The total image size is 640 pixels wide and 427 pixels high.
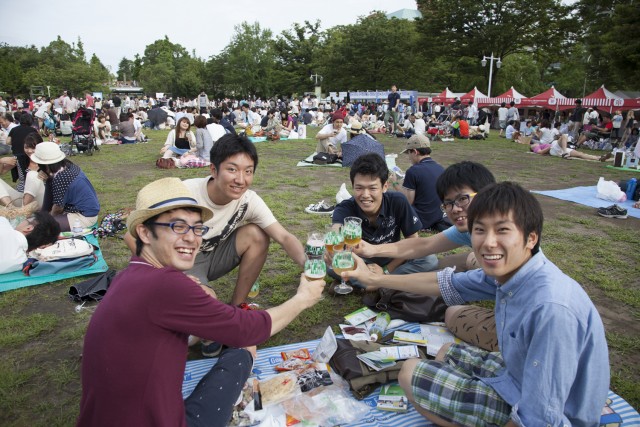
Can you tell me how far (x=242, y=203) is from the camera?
3.80 m

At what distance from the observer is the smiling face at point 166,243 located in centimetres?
205

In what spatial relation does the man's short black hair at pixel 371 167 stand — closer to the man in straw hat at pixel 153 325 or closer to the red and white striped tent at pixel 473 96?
the man in straw hat at pixel 153 325

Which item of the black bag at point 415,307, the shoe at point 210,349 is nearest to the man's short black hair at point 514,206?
the black bag at point 415,307

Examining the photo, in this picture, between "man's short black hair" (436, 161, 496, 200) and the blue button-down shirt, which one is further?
"man's short black hair" (436, 161, 496, 200)

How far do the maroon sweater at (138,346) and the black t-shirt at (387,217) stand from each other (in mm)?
2508

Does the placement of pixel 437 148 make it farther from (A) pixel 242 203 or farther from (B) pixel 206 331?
(B) pixel 206 331

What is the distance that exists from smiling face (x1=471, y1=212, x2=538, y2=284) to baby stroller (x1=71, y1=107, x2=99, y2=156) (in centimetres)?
1500

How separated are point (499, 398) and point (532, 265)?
2.49ft

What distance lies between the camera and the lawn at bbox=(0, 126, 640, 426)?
10.3 ft

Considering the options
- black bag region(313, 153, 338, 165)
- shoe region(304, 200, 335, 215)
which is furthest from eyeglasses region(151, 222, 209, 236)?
black bag region(313, 153, 338, 165)

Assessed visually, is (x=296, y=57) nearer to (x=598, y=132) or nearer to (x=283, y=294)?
(x=598, y=132)

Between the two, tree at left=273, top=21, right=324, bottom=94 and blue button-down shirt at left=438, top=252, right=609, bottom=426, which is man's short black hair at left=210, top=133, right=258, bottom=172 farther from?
tree at left=273, top=21, right=324, bottom=94

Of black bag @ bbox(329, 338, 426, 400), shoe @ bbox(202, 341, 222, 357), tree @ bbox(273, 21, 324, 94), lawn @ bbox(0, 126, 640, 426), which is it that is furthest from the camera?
tree @ bbox(273, 21, 324, 94)

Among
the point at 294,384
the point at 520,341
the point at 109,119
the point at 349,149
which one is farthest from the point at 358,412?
the point at 109,119
